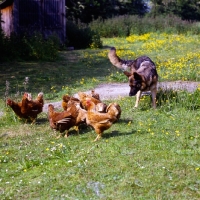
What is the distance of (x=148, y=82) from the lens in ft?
29.5

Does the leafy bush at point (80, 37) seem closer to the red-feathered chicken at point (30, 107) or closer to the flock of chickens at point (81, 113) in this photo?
the red-feathered chicken at point (30, 107)

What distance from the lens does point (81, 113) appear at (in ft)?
24.6

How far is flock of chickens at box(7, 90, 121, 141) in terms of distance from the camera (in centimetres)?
708

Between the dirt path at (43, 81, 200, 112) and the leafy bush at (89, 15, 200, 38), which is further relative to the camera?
the leafy bush at (89, 15, 200, 38)

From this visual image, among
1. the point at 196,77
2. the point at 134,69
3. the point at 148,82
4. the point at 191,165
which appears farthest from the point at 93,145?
the point at 196,77

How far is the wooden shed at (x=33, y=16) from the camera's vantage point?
2258 cm

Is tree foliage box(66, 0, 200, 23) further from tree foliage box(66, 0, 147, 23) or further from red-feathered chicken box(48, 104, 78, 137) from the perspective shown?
red-feathered chicken box(48, 104, 78, 137)

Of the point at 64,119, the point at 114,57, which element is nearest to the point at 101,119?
the point at 64,119

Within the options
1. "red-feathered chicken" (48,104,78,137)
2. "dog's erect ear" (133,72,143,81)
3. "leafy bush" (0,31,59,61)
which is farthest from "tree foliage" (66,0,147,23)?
"red-feathered chicken" (48,104,78,137)

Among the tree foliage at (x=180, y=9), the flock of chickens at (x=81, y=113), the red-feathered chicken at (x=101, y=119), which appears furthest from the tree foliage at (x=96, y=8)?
the red-feathered chicken at (x=101, y=119)

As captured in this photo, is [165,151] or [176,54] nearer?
[165,151]

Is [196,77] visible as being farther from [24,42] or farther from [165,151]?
[24,42]

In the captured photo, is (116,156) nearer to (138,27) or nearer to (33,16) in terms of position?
(33,16)

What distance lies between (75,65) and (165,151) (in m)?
11.7
